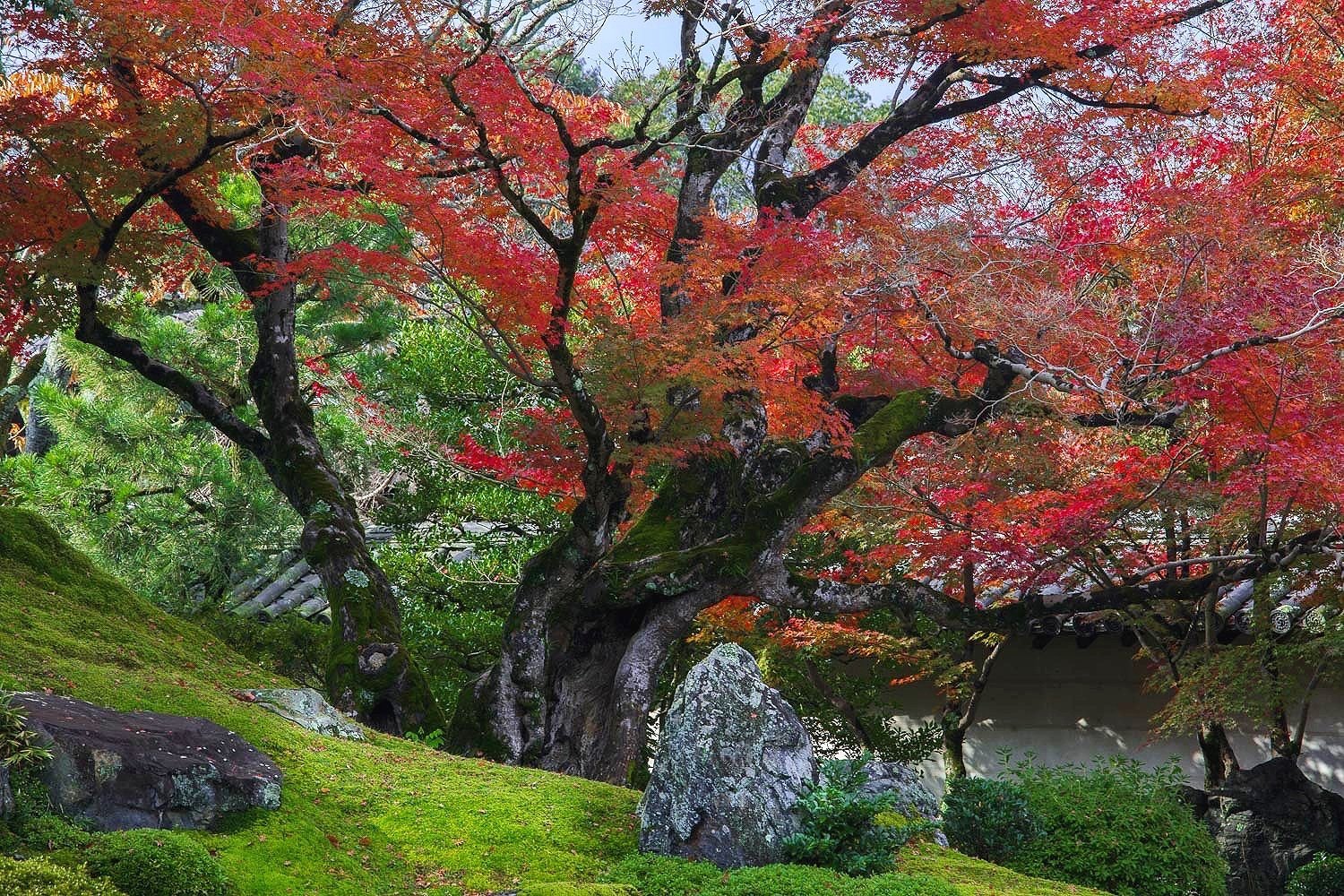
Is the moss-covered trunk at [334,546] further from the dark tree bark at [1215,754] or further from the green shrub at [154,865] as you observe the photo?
the dark tree bark at [1215,754]

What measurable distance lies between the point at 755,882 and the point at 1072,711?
924 cm

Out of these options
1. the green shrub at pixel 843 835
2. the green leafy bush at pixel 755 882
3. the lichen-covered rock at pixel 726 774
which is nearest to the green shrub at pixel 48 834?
the green leafy bush at pixel 755 882

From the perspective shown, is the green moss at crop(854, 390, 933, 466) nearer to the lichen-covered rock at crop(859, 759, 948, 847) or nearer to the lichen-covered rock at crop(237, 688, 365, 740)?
the lichen-covered rock at crop(859, 759, 948, 847)

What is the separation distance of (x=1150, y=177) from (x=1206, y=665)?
14.1ft

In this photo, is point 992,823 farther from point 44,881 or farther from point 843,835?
point 44,881

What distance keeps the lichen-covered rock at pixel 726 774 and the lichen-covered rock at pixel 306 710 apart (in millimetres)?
2070

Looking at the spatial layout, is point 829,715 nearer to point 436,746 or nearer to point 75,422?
point 436,746

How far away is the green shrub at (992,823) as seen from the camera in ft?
28.1

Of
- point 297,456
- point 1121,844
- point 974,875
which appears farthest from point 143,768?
point 1121,844

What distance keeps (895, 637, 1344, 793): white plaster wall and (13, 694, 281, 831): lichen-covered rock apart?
31.4 feet

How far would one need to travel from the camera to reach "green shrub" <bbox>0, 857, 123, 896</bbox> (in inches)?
163

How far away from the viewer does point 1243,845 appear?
11469 mm

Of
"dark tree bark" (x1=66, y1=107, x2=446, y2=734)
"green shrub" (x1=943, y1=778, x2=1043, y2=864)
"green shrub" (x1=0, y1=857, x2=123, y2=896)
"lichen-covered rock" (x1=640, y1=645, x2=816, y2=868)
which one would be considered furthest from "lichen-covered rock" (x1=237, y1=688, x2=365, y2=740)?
"green shrub" (x1=943, y1=778, x2=1043, y2=864)

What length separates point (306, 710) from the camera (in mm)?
7418
